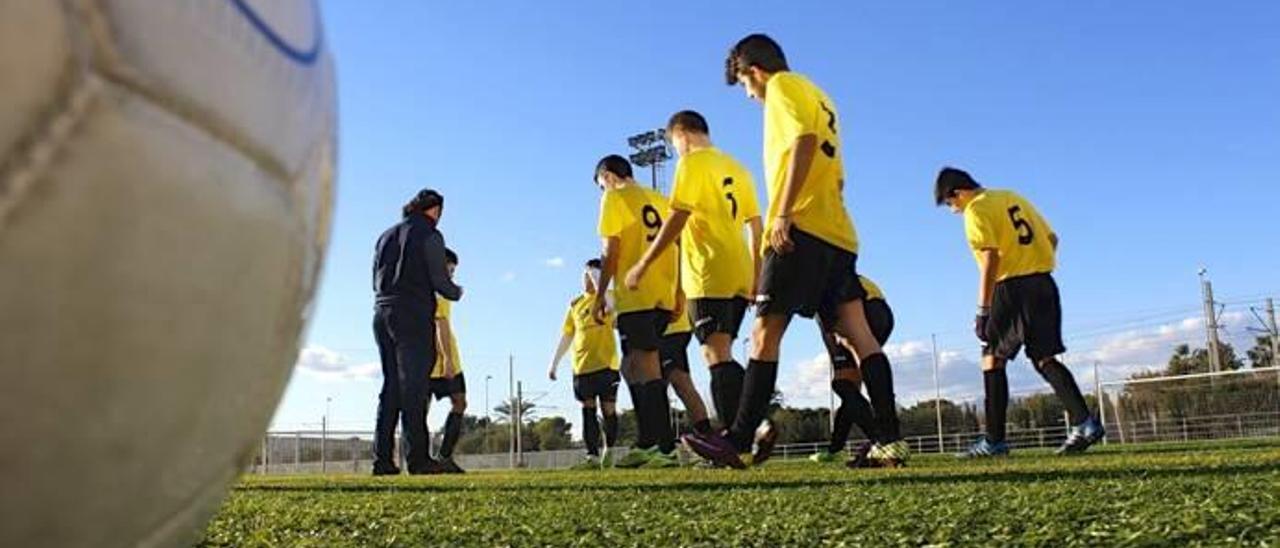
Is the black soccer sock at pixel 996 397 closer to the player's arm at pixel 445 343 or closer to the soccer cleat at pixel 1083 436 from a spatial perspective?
the soccer cleat at pixel 1083 436

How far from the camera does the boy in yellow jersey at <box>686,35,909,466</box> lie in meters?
4.96

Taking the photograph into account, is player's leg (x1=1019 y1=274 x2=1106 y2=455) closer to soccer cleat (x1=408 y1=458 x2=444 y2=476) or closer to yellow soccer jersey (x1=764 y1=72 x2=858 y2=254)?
yellow soccer jersey (x1=764 y1=72 x2=858 y2=254)

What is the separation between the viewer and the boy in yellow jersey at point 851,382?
539 cm

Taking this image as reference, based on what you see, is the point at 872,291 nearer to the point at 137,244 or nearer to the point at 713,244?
the point at 713,244

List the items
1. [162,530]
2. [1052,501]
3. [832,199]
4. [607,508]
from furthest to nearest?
[832,199]
[607,508]
[1052,501]
[162,530]

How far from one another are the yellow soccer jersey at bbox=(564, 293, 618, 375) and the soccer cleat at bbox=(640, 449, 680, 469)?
157 inches

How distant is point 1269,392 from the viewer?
2284cm

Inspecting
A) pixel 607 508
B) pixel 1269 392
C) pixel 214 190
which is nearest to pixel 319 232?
pixel 214 190

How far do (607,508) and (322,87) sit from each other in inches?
89.8

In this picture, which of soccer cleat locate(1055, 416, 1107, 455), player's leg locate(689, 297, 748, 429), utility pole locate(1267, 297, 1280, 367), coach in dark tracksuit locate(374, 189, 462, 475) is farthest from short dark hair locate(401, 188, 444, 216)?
utility pole locate(1267, 297, 1280, 367)

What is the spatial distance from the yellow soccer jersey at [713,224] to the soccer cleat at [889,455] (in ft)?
5.21

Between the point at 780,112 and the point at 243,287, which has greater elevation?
the point at 780,112

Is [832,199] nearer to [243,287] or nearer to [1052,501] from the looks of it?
[1052,501]

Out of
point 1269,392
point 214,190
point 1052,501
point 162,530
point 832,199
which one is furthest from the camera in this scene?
point 1269,392
